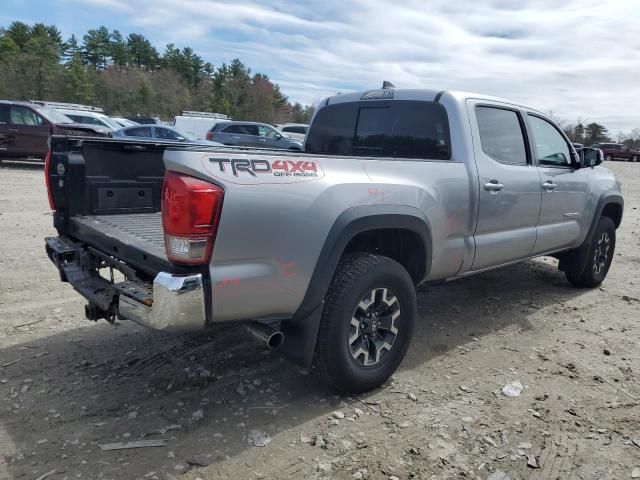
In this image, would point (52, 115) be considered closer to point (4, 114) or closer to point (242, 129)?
point (4, 114)

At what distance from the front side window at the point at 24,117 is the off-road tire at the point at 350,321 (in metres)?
14.5

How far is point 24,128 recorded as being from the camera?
1468 centimetres

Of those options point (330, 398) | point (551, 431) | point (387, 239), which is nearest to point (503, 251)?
point (387, 239)

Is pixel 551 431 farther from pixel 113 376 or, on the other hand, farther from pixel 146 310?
pixel 113 376

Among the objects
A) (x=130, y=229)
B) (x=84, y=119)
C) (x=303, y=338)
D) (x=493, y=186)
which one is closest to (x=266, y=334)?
(x=303, y=338)

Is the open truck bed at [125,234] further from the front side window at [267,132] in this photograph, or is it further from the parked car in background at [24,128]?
the front side window at [267,132]

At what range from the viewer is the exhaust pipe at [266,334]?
281 centimetres

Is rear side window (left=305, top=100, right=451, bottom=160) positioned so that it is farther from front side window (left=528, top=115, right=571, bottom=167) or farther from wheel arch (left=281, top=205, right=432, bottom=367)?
front side window (left=528, top=115, right=571, bottom=167)

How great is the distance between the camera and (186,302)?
8.09 feet

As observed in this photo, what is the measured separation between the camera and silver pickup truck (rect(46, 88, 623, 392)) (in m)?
2.54

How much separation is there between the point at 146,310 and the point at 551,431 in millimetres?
2393

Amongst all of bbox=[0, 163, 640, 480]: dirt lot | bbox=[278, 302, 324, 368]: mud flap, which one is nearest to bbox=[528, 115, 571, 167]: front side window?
bbox=[0, 163, 640, 480]: dirt lot

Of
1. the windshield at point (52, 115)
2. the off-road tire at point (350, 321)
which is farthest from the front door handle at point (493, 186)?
the windshield at point (52, 115)

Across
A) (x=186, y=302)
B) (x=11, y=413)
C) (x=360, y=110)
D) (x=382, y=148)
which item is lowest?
(x=11, y=413)
